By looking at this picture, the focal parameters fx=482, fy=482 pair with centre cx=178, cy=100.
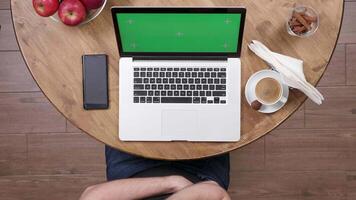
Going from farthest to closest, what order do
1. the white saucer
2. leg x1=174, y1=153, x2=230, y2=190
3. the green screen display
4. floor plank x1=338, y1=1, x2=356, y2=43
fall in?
floor plank x1=338, y1=1, x2=356, y2=43 < leg x1=174, y1=153, x2=230, y2=190 < the white saucer < the green screen display

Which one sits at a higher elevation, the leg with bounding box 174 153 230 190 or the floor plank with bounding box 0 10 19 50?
the floor plank with bounding box 0 10 19 50

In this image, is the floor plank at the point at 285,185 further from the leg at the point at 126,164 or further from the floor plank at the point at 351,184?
the leg at the point at 126,164

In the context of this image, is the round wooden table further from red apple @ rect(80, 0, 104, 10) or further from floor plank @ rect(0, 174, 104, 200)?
floor plank @ rect(0, 174, 104, 200)

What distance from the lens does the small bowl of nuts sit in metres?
1.35

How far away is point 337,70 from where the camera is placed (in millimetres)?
2047

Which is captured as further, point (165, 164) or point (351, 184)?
point (351, 184)

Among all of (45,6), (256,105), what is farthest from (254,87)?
(45,6)

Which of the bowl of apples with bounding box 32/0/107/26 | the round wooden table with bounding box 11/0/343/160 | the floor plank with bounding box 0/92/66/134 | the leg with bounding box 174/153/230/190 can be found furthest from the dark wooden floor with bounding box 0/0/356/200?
the bowl of apples with bounding box 32/0/107/26

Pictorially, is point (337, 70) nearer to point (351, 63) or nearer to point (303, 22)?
point (351, 63)

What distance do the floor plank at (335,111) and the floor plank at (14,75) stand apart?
1.19 m

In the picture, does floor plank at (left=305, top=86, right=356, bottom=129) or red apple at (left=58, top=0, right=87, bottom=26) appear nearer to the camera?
red apple at (left=58, top=0, right=87, bottom=26)

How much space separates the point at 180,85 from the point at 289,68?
0.31 m

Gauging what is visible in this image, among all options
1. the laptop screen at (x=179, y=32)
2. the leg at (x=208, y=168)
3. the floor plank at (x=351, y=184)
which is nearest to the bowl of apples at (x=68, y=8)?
the laptop screen at (x=179, y=32)

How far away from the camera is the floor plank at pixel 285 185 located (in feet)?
6.76
